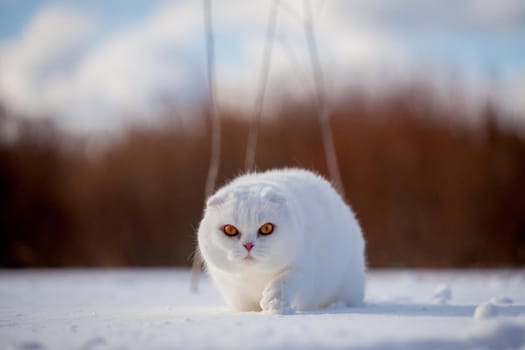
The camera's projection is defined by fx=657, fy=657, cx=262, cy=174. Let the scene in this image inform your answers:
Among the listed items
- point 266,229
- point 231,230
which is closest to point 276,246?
point 266,229

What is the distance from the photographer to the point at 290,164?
11.2m

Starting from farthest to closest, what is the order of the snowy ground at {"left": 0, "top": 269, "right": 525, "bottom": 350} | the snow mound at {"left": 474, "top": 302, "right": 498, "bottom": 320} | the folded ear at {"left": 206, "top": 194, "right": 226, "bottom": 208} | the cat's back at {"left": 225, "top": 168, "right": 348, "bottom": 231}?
the cat's back at {"left": 225, "top": 168, "right": 348, "bottom": 231}, the folded ear at {"left": 206, "top": 194, "right": 226, "bottom": 208}, the snow mound at {"left": 474, "top": 302, "right": 498, "bottom": 320}, the snowy ground at {"left": 0, "top": 269, "right": 525, "bottom": 350}

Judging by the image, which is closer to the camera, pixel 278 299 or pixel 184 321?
pixel 184 321

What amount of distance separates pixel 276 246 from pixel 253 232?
5.2 inches

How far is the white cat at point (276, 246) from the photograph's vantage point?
10.5 ft

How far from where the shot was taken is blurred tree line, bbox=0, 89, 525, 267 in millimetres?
10469

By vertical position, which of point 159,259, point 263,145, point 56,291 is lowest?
point 159,259

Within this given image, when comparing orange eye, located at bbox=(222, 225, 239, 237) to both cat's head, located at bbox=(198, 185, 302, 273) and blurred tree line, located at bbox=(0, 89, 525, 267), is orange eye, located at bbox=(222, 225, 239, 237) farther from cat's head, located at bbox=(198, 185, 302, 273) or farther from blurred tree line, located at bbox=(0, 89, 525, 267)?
blurred tree line, located at bbox=(0, 89, 525, 267)

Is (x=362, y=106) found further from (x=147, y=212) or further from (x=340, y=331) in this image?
(x=340, y=331)

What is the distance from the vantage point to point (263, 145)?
11.3 metres

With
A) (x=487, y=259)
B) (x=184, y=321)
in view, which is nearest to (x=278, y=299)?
(x=184, y=321)

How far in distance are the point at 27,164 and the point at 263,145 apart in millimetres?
4413

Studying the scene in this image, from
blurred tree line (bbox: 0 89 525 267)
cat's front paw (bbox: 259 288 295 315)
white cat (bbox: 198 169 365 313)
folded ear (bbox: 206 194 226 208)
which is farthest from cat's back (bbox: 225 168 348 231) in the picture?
blurred tree line (bbox: 0 89 525 267)

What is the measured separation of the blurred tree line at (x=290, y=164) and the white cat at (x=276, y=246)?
6.92 meters
